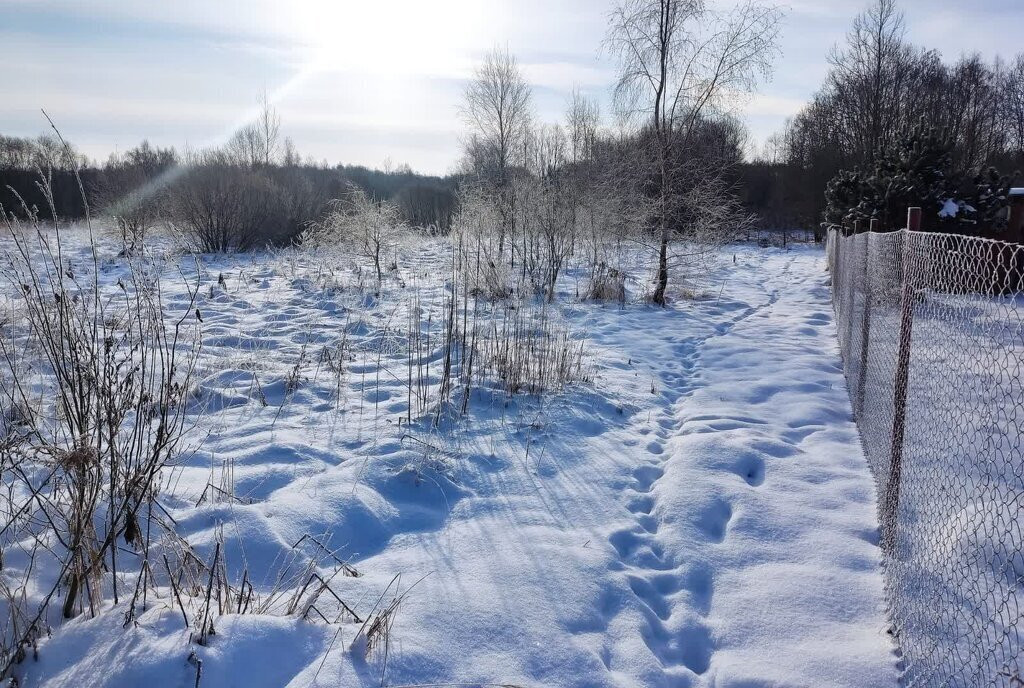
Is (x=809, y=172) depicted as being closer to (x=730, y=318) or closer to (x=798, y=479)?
(x=730, y=318)

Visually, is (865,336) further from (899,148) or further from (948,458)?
(899,148)

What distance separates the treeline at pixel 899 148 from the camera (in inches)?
463

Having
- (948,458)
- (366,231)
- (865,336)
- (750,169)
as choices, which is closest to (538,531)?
(948,458)

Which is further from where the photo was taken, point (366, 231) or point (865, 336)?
point (366, 231)

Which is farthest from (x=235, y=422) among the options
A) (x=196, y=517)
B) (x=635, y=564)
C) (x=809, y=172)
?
(x=809, y=172)

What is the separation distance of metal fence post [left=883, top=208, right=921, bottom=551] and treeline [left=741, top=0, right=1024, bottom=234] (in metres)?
10.4

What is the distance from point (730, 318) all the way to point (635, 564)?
7400mm

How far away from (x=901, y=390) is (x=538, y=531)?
185 centimetres

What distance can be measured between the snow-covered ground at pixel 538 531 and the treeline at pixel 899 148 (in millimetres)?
7817

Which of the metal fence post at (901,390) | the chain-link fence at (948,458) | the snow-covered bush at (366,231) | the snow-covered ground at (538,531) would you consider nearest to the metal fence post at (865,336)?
the snow-covered ground at (538,531)

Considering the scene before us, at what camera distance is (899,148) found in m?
12.8

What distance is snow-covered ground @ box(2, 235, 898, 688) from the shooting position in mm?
2229

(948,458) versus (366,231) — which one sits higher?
(366,231)

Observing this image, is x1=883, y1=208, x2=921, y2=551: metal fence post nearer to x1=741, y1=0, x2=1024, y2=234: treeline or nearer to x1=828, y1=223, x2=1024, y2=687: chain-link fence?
x1=828, y1=223, x2=1024, y2=687: chain-link fence
